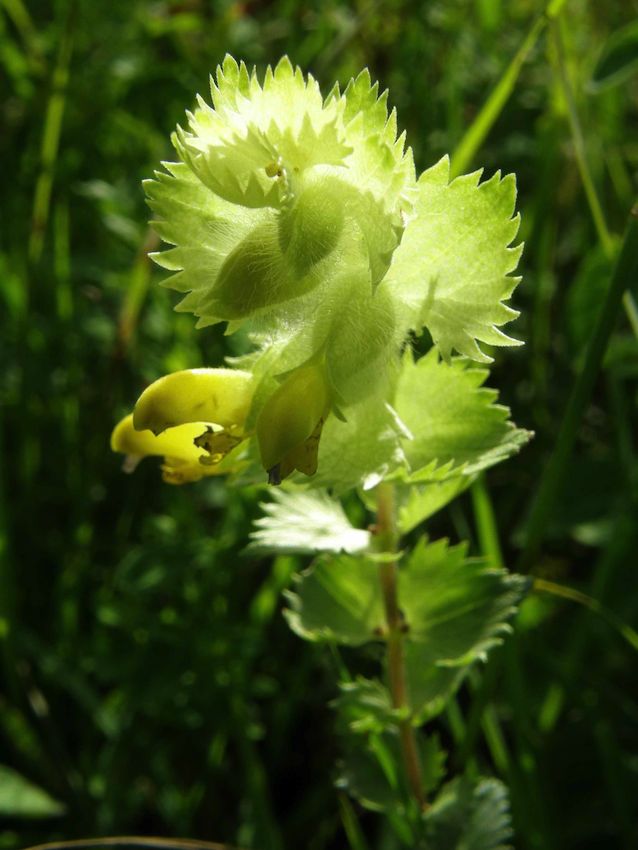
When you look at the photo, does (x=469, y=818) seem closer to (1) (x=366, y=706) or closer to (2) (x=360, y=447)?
(1) (x=366, y=706)

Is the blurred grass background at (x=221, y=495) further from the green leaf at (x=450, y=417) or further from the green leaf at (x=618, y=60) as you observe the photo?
the green leaf at (x=450, y=417)

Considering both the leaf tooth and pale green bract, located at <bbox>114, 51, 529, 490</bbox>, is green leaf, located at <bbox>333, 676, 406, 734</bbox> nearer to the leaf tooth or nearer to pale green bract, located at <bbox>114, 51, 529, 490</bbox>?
pale green bract, located at <bbox>114, 51, 529, 490</bbox>

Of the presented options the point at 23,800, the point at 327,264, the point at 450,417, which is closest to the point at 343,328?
the point at 327,264

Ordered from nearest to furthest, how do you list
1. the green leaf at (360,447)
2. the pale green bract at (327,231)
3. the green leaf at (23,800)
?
the pale green bract at (327,231)
the green leaf at (360,447)
the green leaf at (23,800)

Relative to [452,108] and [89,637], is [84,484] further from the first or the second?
[452,108]

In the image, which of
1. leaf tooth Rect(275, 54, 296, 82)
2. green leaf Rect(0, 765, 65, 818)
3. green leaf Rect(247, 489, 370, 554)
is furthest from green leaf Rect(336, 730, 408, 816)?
leaf tooth Rect(275, 54, 296, 82)

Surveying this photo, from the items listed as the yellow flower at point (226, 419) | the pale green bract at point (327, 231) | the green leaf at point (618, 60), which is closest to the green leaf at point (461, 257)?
the pale green bract at point (327, 231)

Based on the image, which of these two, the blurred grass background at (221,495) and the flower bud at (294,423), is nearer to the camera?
the flower bud at (294,423)

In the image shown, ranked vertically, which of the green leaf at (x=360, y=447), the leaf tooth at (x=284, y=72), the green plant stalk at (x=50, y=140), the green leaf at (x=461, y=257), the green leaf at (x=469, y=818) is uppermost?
the green plant stalk at (x=50, y=140)
